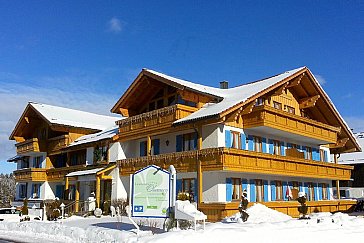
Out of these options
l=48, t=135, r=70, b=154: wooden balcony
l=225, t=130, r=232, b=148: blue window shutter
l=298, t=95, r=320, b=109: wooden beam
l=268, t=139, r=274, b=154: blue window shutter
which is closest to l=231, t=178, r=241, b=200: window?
l=225, t=130, r=232, b=148: blue window shutter

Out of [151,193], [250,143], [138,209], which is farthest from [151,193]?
[250,143]

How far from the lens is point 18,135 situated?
159 ft

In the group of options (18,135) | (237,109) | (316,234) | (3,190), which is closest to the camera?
(316,234)

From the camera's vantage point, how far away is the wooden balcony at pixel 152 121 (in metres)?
27.8

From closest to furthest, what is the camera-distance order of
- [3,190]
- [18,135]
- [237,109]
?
[237,109]
[18,135]
[3,190]

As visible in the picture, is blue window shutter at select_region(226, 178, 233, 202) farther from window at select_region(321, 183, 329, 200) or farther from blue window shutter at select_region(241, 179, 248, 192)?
window at select_region(321, 183, 329, 200)

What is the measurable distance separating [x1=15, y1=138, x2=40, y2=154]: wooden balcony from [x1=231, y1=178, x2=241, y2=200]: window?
2503 cm

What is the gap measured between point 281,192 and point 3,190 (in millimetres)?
63673

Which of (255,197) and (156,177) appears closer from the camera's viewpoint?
(156,177)

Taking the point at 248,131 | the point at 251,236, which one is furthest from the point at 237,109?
the point at 251,236

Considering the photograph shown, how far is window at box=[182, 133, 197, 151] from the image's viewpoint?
92.6ft

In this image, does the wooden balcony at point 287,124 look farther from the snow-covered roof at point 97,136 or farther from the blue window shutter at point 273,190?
the snow-covered roof at point 97,136

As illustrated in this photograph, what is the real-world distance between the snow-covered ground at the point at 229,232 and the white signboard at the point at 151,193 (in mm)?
861

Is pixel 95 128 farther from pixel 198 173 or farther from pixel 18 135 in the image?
pixel 198 173
